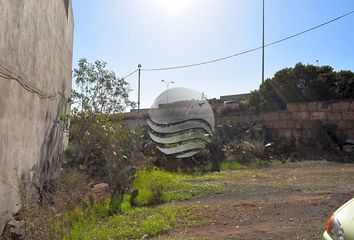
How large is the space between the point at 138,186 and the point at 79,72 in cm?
455

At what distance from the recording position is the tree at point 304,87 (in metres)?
17.4

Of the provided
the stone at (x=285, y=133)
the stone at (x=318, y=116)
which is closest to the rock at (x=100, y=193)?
the stone at (x=285, y=133)

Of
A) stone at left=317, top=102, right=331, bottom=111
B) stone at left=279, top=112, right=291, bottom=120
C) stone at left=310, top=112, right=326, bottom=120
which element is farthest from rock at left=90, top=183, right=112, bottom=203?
stone at left=317, top=102, right=331, bottom=111

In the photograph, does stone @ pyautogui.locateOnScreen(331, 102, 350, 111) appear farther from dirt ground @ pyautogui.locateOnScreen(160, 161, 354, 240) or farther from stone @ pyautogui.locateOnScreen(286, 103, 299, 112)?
dirt ground @ pyautogui.locateOnScreen(160, 161, 354, 240)

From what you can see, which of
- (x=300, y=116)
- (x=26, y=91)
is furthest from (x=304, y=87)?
(x=26, y=91)

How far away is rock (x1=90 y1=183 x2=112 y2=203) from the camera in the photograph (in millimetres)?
6710

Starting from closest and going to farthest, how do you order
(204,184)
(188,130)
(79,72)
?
(204,184), (79,72), (188,130)

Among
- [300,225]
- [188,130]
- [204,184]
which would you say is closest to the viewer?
[300,225]

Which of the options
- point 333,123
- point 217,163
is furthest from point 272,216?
point 333,123

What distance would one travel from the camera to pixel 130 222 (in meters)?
5.61

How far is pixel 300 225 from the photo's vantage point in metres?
5.14

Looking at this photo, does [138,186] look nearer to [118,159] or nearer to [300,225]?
[118,159]

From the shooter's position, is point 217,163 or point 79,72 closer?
point 79,72

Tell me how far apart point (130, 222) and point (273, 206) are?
2280 mm
